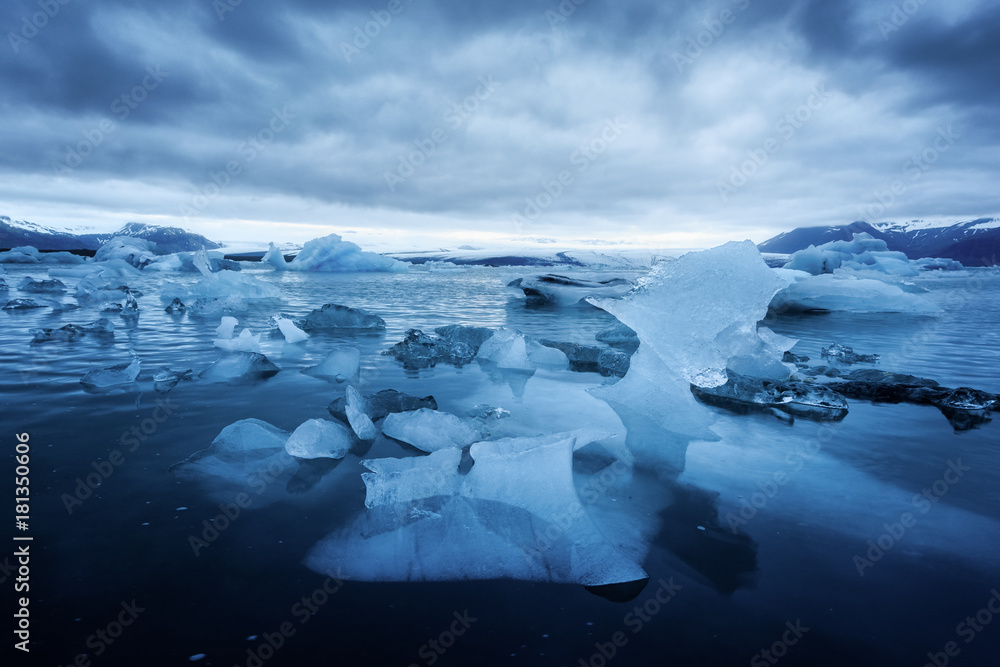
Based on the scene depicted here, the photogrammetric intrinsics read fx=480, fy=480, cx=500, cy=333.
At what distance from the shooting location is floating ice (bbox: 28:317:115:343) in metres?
6.38

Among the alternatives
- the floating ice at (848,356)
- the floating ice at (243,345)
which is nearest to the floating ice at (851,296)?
the floating ice at (848,356)

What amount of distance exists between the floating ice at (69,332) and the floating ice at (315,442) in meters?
5.77

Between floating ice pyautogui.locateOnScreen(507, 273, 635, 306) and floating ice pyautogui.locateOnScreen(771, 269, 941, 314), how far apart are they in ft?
14.2

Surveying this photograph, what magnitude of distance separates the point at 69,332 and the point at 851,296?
55.2 ft

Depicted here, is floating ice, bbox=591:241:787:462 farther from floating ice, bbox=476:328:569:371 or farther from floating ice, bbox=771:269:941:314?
floating ice, bbox=771:269:941:314

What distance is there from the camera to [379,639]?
1.54 metres

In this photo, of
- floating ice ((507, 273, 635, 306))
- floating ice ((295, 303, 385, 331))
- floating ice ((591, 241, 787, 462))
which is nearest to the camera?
floating ice ((591, 241, 787, 462))

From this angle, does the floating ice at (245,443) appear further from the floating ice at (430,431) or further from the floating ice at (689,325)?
the floating ice at (689,325)

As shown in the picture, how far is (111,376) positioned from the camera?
4.31m

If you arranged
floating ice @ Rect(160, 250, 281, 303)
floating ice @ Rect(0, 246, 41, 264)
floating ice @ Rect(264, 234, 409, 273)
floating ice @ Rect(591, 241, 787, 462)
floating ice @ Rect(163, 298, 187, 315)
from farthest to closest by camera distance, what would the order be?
floating ice @ Rect(264, 234, 409, 273) → floating ice @ Rect(0, 246, 41, 264) → floating ice @ Rect(160, 250, 281, 303) → floating ice @ Rect(163, 298, 187, 315) → floating ice @ Rect(591, 241, 787, 462)

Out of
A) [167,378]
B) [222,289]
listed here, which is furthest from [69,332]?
[222,289]

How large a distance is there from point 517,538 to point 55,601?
1.67 m

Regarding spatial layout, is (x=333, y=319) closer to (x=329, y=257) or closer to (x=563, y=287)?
(x=563, y=287)

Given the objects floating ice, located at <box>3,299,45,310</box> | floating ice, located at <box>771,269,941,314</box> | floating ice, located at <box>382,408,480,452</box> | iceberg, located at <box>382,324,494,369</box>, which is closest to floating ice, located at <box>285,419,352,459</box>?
floating ice, located at <box>382,408,480,452</box>
